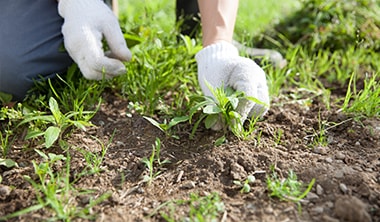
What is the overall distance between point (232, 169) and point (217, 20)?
2.08ft

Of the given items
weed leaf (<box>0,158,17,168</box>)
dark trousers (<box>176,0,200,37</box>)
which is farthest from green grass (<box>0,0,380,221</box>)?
dark trousers (<box>176,0,200,37</box>)

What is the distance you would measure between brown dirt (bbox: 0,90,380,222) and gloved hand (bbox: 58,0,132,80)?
0.64ft

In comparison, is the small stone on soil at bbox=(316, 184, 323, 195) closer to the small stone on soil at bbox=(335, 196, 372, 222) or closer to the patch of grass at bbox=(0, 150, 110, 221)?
the small stone on soil at bbox=(335, 196, 372, 222)

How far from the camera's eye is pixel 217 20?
186cm

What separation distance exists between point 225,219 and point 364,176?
1.53ft

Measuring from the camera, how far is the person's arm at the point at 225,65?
66.2 inches

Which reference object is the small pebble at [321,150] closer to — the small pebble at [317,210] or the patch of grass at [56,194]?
the small pebble at [317,210]

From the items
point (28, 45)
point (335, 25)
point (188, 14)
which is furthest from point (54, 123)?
point (335, 25)

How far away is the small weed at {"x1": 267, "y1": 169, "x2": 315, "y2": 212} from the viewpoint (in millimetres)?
1376

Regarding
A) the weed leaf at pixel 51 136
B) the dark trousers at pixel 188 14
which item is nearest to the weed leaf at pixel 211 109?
the weed leaf at pixel 51 136

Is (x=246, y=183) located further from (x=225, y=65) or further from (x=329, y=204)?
(x=225, y=65)

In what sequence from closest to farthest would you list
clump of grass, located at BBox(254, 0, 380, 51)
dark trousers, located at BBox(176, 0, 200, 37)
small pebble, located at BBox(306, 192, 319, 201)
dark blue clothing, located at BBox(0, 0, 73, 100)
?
small pebble, located at BBox(306, 192, 319, 201)
dark blue clothing, located at BBox(0, 0, 73, 100)
dark trousers, located at BBox(176, 0, 200, 37)
clump of grass, located at BBox(254, 0, 380, 51)

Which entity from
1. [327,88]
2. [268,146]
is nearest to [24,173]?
[268,146]

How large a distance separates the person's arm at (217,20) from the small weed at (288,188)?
636 mm
